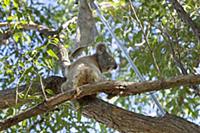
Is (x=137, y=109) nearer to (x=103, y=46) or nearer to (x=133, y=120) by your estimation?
(x=103, y=46)

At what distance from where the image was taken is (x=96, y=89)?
1904 mm

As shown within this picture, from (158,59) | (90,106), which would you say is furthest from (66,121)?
(158,59)

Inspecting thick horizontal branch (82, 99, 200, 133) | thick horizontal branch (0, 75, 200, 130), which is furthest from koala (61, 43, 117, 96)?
thick horizontal branch (0, 75, 200, 130)

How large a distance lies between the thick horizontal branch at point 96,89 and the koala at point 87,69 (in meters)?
0.22

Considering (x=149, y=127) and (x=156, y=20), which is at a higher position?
(x=156, y=20)

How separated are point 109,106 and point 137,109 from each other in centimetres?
172

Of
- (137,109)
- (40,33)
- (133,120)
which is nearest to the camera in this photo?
(133,120)

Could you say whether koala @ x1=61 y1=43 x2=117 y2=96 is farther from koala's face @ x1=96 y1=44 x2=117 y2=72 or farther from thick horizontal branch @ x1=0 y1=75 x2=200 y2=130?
thick horizontal branch @ x1=0 y1=75 x2=200 y2=130

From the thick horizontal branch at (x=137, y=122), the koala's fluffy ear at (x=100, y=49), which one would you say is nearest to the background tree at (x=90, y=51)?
the thick horizontal branch at (x=137, y=122)

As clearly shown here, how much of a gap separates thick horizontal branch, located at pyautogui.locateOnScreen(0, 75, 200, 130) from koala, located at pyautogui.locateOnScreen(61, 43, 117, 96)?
0.22 meters

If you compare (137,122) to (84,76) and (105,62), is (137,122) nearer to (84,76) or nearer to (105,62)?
(84,76)

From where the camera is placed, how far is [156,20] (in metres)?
2.77

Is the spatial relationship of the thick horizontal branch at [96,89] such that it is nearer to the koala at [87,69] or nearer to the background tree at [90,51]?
the background tree at [90,51]

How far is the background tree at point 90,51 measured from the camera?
1.91 metres
